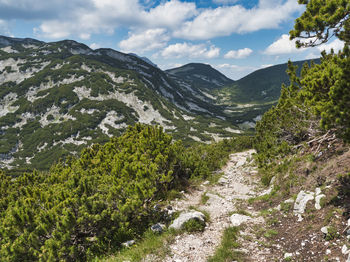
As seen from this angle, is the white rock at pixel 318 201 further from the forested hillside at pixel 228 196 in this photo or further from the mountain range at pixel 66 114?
the mountain range at pixel 66 114

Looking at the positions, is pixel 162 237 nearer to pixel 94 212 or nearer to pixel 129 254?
pixel 129 254

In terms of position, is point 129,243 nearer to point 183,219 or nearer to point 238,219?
point 183,219

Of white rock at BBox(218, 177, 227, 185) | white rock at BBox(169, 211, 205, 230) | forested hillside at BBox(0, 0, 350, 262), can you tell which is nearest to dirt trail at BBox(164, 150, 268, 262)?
white rock at BBox(218, 177, 227, 185)

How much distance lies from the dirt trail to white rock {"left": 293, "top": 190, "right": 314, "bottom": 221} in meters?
1.55

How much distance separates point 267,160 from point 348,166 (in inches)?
295

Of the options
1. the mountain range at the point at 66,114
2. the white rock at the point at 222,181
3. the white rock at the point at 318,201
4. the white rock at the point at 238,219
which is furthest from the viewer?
the mountain range at the point at 66,114

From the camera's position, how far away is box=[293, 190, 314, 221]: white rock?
8.36 m

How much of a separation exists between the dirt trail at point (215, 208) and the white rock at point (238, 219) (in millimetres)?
201

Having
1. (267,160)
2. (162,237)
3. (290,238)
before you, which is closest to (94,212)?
(162,237)

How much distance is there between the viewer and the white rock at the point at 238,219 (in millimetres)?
9080

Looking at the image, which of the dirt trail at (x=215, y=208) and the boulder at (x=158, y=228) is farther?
the boulder at (x=158, y=228)

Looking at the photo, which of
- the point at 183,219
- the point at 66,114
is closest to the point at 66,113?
the point at 66,114

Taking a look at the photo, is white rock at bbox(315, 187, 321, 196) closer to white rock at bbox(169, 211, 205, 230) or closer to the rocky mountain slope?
white rock at bbox(169, 211, 205, 230)

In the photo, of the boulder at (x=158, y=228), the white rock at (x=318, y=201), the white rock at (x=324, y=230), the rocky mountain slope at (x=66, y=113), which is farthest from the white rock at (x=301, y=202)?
the rocky mountain slope at (x=66, y=113)
